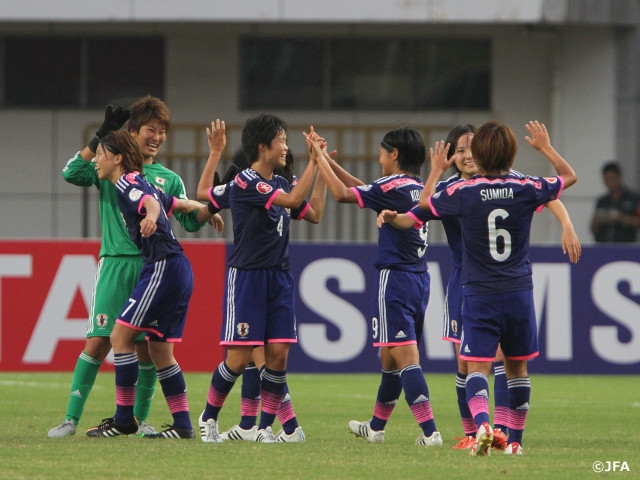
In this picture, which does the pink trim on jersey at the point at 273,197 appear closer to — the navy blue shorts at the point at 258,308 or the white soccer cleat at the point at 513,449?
the navy blue shorts at the point at 258,308

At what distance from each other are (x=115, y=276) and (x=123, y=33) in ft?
40.2

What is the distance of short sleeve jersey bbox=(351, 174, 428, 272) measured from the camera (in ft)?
26.4

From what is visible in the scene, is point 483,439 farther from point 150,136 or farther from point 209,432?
point 150,136

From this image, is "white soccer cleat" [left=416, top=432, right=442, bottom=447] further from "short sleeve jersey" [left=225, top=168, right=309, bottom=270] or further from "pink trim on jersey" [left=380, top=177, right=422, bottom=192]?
"pink trim on jersey" [left=380, top=177, right=422, bottom=192]

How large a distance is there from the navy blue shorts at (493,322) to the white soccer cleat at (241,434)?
1710 millimetres

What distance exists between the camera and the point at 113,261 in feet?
27.5

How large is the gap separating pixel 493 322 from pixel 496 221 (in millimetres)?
571

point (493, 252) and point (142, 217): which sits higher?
point (142, 217)

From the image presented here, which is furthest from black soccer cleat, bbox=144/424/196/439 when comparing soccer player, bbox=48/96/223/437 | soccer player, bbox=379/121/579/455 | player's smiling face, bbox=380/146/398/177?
player's smiling face, bbox=380/146/398/177

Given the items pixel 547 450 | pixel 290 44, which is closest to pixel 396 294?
pixel 547 450

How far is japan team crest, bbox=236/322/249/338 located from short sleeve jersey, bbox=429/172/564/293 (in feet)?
4.94

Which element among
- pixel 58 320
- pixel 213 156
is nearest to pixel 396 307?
pixel 213 156

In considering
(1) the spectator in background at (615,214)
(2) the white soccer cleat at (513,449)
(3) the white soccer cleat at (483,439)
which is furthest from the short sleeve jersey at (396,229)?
(1) the spectator in background at (615,214)

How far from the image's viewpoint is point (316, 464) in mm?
6945
